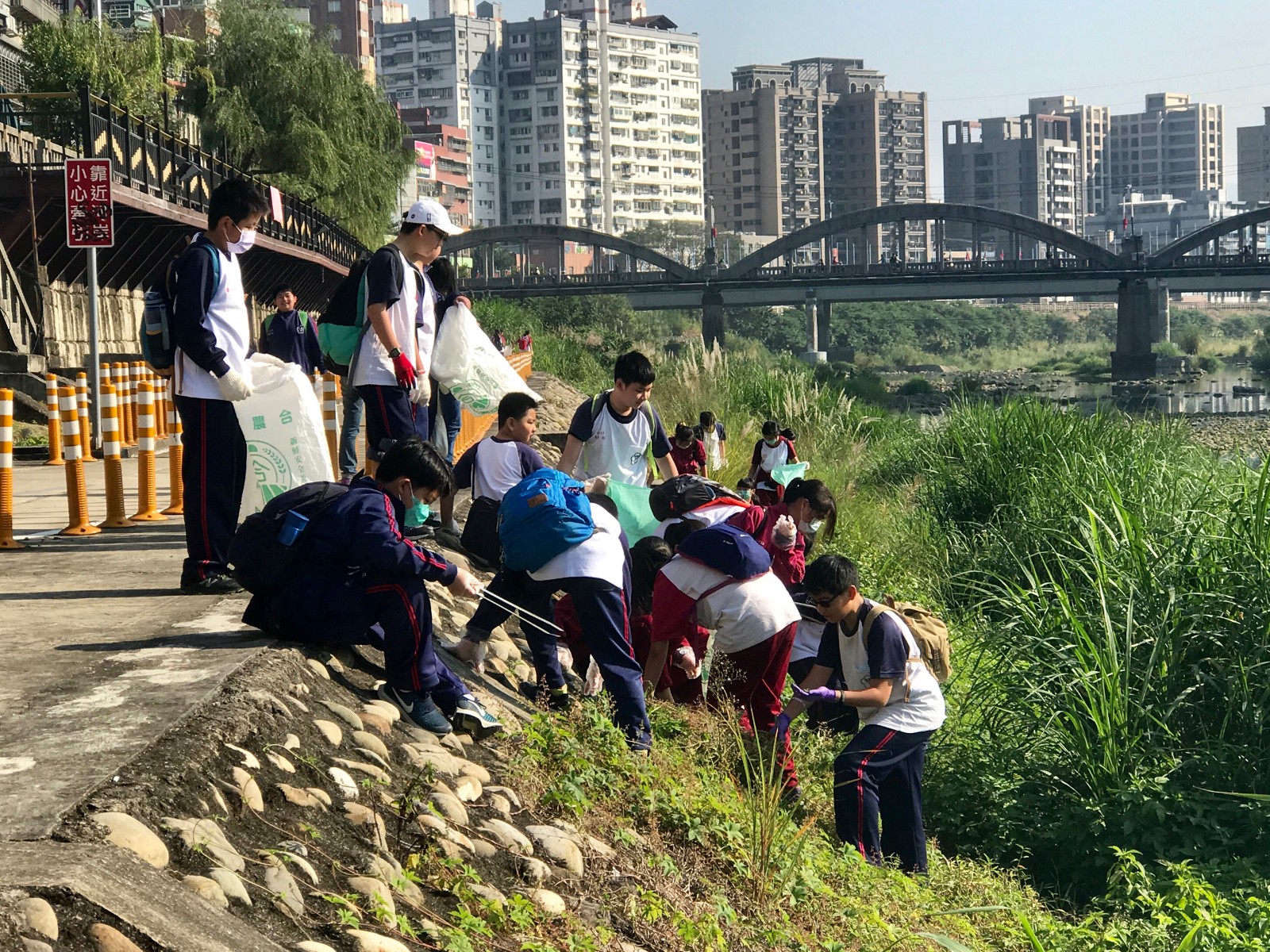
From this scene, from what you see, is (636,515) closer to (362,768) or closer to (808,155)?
(362,768)

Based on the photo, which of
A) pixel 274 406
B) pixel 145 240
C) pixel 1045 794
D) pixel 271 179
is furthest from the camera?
pixel 271 179

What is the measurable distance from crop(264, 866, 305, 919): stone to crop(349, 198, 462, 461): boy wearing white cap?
11.3ft

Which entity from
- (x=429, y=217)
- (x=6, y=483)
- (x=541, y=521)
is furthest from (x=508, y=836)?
(x=6, y=483)

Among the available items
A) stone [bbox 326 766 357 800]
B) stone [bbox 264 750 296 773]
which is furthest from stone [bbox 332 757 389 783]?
stone [bbox 264 750 296 773]

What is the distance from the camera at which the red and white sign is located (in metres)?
14.7

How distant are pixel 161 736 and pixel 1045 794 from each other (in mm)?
4807

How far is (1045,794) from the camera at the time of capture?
24.6 feet

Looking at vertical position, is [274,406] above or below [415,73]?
below

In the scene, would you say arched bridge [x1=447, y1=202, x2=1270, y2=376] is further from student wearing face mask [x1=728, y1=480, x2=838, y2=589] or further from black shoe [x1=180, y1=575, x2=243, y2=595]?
black shoe [x1=180, y1=575, x2=243, y2=595]

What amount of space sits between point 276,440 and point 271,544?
123 centimetres

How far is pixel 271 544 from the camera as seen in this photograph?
540 cm

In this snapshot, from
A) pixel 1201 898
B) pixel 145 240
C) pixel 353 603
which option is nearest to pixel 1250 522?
pixel 1201 898

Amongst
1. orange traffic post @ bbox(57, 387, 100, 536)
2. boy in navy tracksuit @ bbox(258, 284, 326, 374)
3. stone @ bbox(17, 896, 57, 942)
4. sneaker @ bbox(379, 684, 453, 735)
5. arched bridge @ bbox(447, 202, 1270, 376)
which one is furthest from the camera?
arched bridge @ bbox(447, 202, 1270, 376)

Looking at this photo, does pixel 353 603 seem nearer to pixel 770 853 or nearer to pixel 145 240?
pixel 770 853
